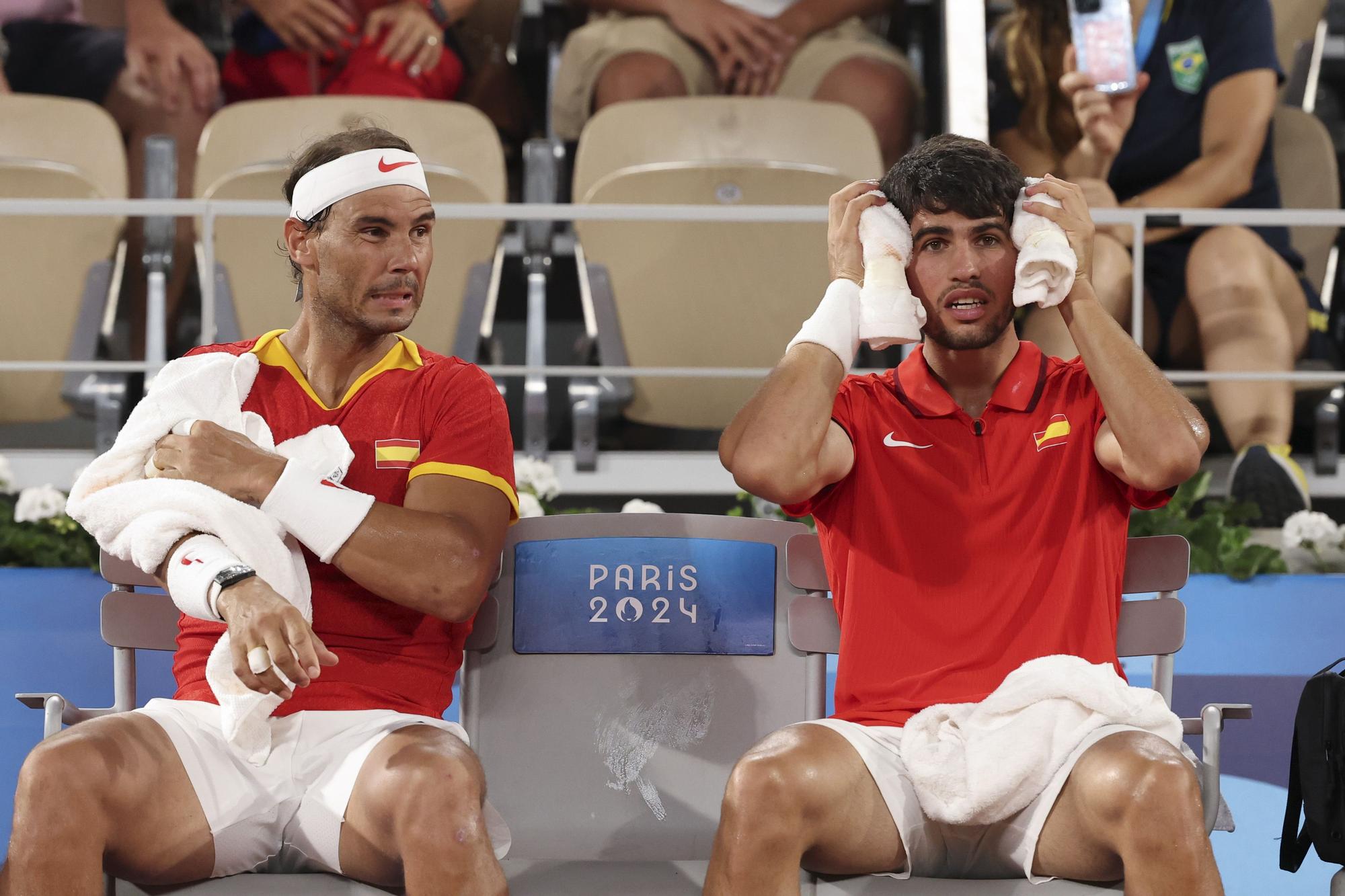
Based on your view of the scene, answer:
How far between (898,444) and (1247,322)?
216 cm

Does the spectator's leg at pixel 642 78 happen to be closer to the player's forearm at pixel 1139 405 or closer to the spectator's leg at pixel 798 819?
the player's forearm at pixel 1139 405

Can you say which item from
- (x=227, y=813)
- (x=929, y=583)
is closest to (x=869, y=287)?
(x=929, y=583)

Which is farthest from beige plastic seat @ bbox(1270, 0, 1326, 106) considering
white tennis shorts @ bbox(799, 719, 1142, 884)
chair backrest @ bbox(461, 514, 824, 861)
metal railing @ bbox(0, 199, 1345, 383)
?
white tennis shorts @ bbox(799, 719, 1142, 884)

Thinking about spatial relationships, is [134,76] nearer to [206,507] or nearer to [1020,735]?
[206,507]

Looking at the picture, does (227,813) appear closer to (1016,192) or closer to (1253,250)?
(1016,192)

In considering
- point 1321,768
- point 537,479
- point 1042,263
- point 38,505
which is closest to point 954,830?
point 1321,768

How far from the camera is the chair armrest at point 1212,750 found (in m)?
1.95

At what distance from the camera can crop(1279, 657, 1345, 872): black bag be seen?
2061 mm

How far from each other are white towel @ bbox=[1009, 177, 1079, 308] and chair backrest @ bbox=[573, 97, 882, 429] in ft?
5.85

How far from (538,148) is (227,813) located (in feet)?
9.38

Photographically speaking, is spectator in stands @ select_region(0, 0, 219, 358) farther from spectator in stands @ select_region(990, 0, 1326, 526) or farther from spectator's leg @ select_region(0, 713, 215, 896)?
spectator's leg @ select_region(0, 713, 215, 896)

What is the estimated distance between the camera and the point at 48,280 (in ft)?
13.4

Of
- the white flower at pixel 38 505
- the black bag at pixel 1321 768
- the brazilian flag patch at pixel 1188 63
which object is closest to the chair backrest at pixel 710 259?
the brazilian flag patch at pixel 1188 63

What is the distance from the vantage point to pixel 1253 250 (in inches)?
160
